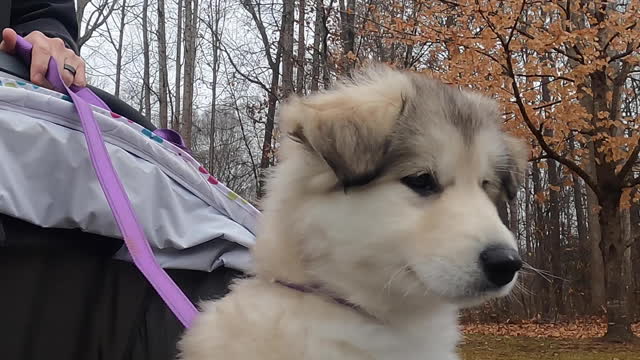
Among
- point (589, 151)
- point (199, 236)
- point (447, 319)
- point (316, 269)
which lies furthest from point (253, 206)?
point (589, 151)

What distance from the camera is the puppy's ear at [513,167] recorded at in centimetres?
237

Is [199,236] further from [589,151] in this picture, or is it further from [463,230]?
[589,151]

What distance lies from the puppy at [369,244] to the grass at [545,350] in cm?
789

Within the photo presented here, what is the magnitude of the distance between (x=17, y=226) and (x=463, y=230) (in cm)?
134

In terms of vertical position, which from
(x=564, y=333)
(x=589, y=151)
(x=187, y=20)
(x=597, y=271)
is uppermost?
(x=187, y=20)

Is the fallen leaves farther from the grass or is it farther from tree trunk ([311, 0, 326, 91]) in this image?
tree trunk ([311, 0, 326, 91])

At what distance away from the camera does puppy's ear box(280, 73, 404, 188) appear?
198cm

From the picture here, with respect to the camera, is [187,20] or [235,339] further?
[187,20]

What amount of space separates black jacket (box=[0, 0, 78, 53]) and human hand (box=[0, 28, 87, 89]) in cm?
26

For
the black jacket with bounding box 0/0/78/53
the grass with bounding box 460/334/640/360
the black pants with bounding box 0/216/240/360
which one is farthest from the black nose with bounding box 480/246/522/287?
the grass with bounding box 460/334/640/360

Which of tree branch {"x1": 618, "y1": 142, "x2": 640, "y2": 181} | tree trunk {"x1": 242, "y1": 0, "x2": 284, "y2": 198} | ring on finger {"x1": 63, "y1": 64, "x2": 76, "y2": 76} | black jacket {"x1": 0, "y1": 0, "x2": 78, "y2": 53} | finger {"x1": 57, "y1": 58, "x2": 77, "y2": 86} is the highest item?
tree trunk {"x1": 242, "y1": 0, "x2": 284, "y2": 198}

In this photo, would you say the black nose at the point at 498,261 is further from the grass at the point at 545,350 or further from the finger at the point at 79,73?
the grass at the point at 545,350

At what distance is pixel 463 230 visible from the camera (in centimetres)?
187

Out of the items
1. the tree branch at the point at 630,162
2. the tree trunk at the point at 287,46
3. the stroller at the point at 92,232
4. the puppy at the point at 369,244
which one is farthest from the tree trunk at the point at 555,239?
the puppy at the point at 369,244
